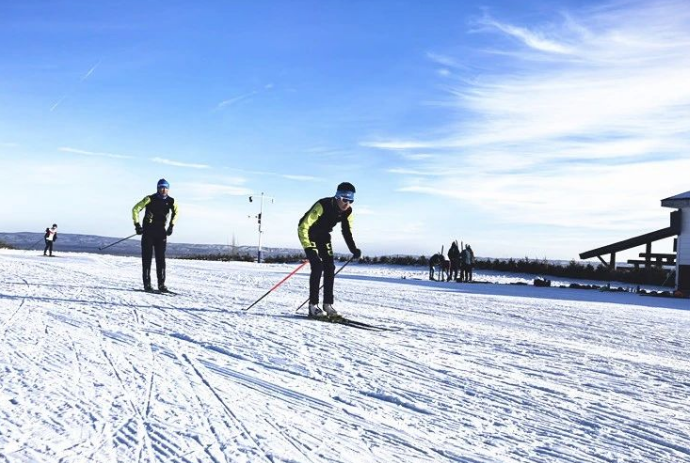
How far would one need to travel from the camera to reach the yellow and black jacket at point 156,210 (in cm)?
1177

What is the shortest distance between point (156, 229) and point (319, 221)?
182 inches

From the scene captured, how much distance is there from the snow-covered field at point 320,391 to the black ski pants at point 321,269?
635 millimetres

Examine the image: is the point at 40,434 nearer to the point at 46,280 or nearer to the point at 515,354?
the point at 515,354

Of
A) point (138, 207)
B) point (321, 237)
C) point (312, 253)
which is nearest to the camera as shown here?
point (312, 253)

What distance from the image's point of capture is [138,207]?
1162cm

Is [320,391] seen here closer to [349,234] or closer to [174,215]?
[349,234]

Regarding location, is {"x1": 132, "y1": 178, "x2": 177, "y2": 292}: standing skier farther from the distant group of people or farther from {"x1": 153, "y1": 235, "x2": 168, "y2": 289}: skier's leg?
the distant group of people

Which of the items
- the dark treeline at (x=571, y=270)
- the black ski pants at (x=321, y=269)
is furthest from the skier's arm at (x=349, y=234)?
the dark treeline at (x=571, y=270)

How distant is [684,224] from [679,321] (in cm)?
1436

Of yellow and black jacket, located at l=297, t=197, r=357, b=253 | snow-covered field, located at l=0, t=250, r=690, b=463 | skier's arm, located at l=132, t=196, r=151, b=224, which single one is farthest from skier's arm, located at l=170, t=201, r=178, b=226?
yellow and black jacket, located at l=297, t=197, r=357, b=253

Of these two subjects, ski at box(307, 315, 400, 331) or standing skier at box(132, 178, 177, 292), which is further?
standing skier at box(132, 178, 177, 292)

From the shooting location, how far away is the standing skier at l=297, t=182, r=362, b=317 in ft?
27.9

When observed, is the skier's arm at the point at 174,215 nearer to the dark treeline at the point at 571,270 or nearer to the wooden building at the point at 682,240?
the wooden building at the point at 682,240

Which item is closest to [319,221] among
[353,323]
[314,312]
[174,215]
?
[314,312]
